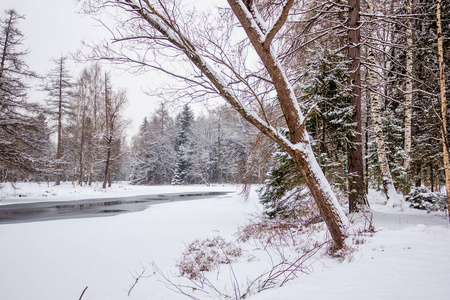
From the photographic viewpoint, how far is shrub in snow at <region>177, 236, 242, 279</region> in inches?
147

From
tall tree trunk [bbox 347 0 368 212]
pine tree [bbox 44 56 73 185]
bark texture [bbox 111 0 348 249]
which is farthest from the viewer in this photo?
pine tree [bbox 44 56 73 185]

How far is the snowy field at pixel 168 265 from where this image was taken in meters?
2.01

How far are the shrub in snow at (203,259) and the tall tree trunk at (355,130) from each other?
11.7 ft

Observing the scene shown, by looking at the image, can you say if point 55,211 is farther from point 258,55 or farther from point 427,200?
point 427,200

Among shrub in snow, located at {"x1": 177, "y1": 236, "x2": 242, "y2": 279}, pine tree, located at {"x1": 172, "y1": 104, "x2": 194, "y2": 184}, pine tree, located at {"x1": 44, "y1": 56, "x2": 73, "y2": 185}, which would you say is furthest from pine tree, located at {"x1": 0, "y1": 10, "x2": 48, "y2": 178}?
pine tree, located at {"x1": 172, "y1": 104, "x2": 194, "y2": 184}

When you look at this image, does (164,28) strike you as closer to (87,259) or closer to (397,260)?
(397,260)

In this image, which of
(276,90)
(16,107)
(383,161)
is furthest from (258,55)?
(16,107)

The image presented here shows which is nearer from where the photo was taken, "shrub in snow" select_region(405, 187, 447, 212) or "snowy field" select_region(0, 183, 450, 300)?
"snowy field" select_region(0, 183, 450, 300)

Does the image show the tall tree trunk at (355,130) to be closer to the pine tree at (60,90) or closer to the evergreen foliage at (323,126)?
the evergreen foliage at (323,126)

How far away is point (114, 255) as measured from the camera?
4727 mm

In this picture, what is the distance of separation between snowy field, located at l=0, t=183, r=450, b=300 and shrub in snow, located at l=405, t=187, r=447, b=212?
2400mm

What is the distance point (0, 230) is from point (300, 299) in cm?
904

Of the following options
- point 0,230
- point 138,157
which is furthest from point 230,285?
point 138,157

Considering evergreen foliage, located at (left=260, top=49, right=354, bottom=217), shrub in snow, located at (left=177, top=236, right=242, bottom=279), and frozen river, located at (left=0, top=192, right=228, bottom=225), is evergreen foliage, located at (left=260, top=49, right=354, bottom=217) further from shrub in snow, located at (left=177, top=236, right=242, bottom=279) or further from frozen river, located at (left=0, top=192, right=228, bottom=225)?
frozen river, located at (left=0, top=192, right=228, bottom=225)
